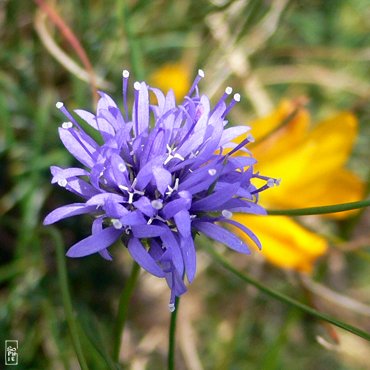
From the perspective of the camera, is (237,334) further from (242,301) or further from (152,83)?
(152,83)

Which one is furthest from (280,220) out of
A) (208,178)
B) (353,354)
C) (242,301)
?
(208,178)

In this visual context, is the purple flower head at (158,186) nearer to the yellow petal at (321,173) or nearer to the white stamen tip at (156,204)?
the white stamen tip at (156,204)

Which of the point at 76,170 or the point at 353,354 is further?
the point at 353,354

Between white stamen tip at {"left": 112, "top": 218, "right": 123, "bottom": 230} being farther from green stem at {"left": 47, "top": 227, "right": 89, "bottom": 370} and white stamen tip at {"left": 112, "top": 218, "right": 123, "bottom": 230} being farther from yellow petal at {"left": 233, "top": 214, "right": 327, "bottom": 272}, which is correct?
yellow petal at {"left": 233, "top": 214, "right": 327, "bottom": 272}

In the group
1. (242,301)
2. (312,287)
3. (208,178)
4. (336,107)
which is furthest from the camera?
(336,107)

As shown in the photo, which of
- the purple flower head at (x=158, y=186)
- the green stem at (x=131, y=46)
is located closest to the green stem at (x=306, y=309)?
the purple flower head at (x=158, y=186)

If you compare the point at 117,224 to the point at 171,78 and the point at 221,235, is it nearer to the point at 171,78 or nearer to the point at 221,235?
the point at 221,235
